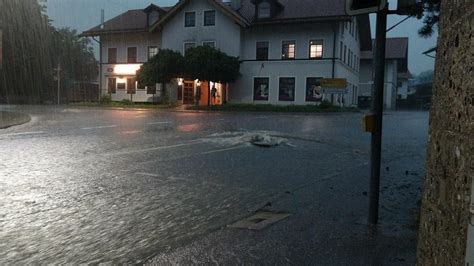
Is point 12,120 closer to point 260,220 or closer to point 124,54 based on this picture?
point 260,220

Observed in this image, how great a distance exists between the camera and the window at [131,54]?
1896 inches

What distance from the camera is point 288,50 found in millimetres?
41094

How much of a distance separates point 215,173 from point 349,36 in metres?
39.5

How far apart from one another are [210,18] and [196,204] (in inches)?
1515

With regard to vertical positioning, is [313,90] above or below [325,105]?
above

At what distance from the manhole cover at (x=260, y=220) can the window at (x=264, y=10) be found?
122 feet

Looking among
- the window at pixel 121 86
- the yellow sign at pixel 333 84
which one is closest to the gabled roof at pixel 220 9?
the window at pixel 121 86

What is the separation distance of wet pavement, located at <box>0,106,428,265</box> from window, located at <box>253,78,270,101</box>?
1164 inches

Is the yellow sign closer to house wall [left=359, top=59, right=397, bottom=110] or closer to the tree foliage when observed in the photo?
the tree foliage

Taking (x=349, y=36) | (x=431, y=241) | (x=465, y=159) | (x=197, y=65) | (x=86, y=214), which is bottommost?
(x=86, y=214)

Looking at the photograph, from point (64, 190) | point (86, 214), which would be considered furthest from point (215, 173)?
point (86, 214)

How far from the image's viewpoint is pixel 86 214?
219 inches

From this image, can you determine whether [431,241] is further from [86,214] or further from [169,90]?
[169,90]

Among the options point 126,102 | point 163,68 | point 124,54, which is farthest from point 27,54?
point 163,68
